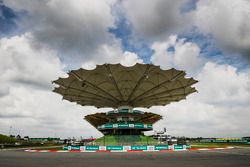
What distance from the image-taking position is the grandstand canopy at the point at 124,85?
5409cm

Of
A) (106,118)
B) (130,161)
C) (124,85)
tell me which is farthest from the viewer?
(106,118)

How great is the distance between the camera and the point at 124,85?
60.2 meters

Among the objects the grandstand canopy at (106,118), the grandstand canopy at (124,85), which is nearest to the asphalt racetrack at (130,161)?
the grandstand canopy at (124,85)

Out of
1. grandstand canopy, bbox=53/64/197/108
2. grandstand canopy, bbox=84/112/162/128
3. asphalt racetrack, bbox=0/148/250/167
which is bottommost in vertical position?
asphalt racetrack, bbox=0/148/250/167

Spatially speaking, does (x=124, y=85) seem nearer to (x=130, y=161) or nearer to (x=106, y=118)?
(x=106, y=118)

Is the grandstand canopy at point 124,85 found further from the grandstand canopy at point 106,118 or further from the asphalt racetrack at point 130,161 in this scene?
the asphalt racetrack at point 130,161

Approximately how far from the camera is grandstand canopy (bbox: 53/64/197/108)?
54.1m

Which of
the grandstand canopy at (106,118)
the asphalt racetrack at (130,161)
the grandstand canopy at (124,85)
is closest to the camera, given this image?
the asphalt racetrack at (130,161)

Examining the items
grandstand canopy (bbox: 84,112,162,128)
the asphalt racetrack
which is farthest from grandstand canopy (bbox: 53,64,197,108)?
the asphalt racetrack

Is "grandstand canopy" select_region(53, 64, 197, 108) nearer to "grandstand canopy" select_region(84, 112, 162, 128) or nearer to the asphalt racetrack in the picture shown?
"grandstand canopy" select_region(84, 112, 162, 128)

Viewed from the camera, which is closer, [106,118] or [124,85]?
[124,85]

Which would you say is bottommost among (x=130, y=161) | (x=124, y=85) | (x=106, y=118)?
(x=130, y=161)

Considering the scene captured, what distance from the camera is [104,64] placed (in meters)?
50.7

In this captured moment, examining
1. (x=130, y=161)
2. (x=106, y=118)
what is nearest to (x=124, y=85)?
(x=106, y=118)
